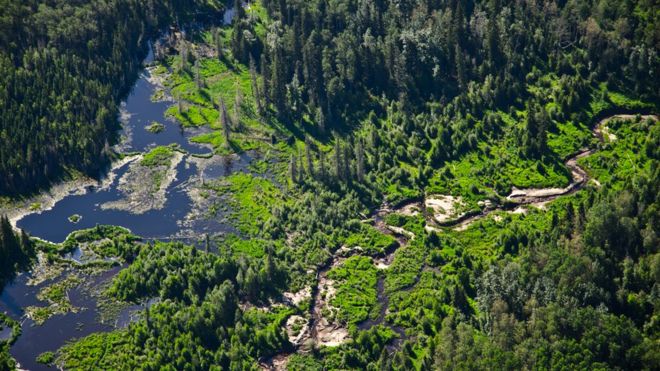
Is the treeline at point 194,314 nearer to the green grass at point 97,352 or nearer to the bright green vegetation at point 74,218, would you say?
the green grass at point 97,352

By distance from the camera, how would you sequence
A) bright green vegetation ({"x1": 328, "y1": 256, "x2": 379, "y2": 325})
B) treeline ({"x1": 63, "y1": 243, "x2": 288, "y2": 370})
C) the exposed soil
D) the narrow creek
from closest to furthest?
treeline ({"x1": 63, "y1": 243, "x2": 288, "y2": 370}), the narrow creek, bright green vegetation ({"x1": 328, "y1": 256, "x2": 379, "y2": 325}), the exposed soil

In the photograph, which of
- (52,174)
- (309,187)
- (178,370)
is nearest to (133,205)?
(52,174)

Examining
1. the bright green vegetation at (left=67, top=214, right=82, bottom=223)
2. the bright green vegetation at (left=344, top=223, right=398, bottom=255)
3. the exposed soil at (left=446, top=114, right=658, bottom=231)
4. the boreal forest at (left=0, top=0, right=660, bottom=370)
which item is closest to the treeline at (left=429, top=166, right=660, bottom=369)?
the boreal forest at (left=0, top=0, right=660, bottom=370)

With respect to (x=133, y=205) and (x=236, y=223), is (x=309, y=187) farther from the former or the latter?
(x=133, y=205)

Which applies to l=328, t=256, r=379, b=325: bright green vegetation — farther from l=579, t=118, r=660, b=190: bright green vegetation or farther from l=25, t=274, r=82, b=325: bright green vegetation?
l=579, t=118, r=660, b=190: bright green vegetation

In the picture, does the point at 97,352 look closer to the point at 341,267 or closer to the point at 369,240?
the point at 341,267
